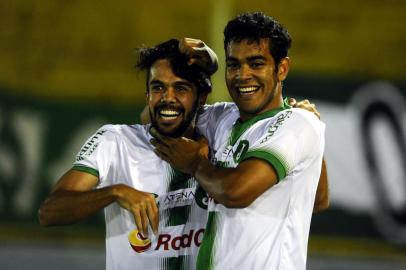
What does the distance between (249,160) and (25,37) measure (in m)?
5.74

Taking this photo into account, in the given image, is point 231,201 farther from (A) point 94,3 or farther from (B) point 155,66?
(A) point 94,3

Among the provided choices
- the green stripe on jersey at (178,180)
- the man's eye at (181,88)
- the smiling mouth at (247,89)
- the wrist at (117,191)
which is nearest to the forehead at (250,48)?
the smiling mouth at (247,89)

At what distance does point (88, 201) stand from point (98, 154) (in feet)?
0.89

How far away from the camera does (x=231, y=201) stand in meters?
3.25

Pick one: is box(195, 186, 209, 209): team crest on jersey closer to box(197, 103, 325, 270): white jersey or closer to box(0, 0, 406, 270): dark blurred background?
box(197, 103, 325, 270): white jersey

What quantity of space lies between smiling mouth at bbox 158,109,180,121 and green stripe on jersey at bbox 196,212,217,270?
453 mm

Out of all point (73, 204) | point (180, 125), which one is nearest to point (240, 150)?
point (180, 125)

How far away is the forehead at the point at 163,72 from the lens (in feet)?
12.3

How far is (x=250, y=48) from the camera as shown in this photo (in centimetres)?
349

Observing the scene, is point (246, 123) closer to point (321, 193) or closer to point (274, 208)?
point (274, 208)

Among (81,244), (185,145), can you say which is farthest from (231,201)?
(81,244)

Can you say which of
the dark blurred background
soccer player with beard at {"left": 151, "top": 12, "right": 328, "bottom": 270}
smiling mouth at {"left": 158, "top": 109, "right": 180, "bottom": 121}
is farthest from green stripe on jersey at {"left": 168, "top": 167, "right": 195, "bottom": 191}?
the dark blurred background

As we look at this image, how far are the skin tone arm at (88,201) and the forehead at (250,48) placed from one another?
0.65 meters

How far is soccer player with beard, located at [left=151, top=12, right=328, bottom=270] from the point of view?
10.8ft
